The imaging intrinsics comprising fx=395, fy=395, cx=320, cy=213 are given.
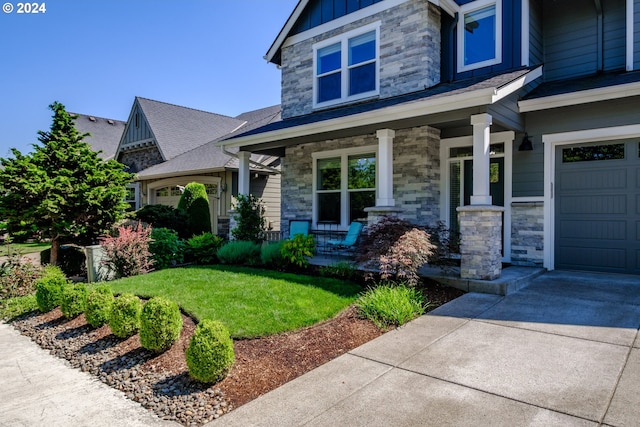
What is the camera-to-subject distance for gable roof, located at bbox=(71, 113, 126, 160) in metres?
23.2

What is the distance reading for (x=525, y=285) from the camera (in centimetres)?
637

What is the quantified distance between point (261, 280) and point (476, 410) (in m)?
4.35

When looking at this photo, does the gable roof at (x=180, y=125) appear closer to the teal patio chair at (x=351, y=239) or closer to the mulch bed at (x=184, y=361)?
the teal patio chair at (x=351, y=239)

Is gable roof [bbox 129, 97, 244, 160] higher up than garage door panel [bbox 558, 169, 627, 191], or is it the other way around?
gable roof [bbox 129, 97, 244, 160]

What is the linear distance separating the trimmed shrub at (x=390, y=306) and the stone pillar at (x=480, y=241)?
1.23m

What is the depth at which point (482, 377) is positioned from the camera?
327 centimetres

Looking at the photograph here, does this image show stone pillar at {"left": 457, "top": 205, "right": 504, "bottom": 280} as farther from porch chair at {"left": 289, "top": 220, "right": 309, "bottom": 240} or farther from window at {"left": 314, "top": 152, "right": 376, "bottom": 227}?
porch chair at {"left": 289, "top": 220, "right": 309, "bottom": 240}

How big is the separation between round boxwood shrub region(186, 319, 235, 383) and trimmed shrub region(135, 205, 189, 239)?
923 centimetres

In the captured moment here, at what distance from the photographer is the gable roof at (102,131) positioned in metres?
23.2

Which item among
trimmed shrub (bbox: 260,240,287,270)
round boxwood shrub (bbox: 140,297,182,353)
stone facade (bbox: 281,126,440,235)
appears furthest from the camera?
stone facade (bbox: 281,126,440,235)

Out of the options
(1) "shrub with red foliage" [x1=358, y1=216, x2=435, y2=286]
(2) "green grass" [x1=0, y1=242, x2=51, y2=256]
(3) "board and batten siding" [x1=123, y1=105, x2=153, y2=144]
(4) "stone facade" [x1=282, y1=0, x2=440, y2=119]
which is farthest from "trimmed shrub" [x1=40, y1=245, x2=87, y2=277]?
(3) "board and batten siding" [x1=123, y1=105, x2=153, y2=144]

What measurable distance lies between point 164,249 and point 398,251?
536cm

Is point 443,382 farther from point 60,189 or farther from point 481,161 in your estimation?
point 60,189

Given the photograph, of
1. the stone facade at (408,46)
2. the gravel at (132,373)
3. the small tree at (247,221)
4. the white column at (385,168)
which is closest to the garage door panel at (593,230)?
the white column at (385,168)
